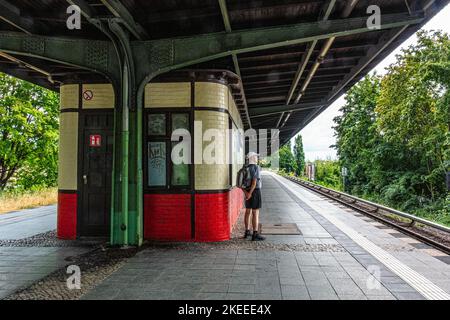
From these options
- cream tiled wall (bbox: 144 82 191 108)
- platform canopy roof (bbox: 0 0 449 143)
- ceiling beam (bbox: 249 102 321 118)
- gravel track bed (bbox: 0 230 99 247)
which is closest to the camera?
platform canopy roof (bbox: 0 0 449 143)

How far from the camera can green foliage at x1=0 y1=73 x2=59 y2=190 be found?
1736cm

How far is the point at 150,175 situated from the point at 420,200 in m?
19.1

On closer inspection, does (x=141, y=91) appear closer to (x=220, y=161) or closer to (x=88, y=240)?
(x=220, y=161)

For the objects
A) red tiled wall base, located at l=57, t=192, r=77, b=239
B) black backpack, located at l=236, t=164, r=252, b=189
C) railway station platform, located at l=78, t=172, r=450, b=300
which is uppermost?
black backpack, located at l=236, t=164, r=252, b=189

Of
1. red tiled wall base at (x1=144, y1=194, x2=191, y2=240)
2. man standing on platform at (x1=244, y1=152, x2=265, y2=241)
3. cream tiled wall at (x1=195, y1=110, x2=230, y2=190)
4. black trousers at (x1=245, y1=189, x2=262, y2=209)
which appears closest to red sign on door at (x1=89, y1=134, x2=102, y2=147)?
red tiled wall base at (x1=144, y1=194, x2=191, y2=240)

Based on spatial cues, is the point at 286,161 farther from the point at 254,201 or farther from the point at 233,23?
the point at 233,23

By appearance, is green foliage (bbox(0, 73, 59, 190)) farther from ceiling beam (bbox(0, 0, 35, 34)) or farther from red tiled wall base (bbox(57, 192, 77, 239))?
ceiling beam (bbox(0, 0, 35, 34))

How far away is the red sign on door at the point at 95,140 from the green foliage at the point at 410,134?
1386cm

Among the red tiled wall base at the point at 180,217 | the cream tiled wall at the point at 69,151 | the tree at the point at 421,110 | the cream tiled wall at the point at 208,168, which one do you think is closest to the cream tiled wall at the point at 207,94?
the cream tiled wall at the point at 208,168

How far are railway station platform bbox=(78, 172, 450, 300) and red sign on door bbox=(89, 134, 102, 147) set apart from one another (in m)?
2.25

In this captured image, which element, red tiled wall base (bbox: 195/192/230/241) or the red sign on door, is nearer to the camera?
red tiled wall base (bbox: 195/192/230/241)

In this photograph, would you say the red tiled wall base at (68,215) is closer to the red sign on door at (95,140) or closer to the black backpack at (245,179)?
the red sign on door at (95,140)

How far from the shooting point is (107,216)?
6883mm

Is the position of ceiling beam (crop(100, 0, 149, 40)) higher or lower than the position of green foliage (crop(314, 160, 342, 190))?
higher
